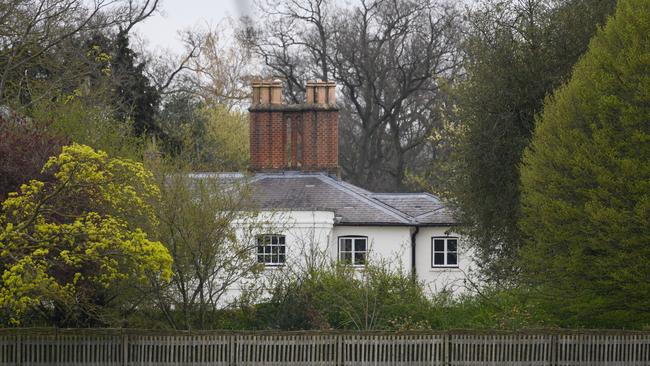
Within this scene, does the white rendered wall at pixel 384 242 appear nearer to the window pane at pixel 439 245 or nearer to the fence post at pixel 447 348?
the window pane at pixel 439 245

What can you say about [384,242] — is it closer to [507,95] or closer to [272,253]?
[272,253]

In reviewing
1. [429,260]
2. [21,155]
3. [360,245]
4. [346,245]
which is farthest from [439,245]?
→ [21,155]

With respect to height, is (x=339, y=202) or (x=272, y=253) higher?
(x=339, y=202)

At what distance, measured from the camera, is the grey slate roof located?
3055 cm

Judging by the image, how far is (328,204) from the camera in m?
30.9

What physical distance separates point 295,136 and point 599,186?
51.6 ft

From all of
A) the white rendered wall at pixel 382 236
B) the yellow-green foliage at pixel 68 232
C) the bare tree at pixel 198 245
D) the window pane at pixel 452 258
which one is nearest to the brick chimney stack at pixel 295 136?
the white rendered wall at pixel 382 236

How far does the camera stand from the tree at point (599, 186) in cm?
1891

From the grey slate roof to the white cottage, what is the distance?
0.03 meters

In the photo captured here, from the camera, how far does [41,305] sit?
19359 millimetres

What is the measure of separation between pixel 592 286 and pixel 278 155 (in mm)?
15625

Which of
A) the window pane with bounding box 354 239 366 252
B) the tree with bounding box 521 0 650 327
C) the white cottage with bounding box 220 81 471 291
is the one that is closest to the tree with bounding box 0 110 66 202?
the tree with bounding box 521 0 650 327

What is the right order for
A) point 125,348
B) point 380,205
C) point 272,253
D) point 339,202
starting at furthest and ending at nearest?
point 380,205, point 339,202, point 272,253, point 125,348

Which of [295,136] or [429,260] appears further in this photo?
[295,136]
